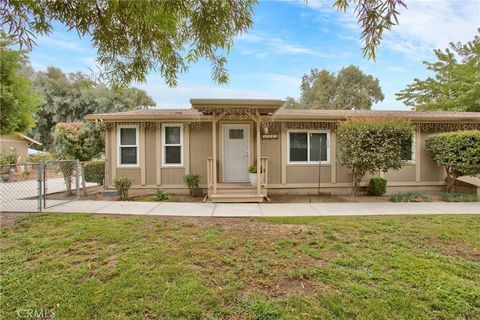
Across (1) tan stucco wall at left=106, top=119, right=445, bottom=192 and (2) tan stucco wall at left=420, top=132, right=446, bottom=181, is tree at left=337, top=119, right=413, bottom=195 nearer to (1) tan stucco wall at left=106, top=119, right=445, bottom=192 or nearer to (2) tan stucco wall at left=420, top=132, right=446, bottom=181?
(1) tan stucco wall at left=106, top=119, right=445, bottom=192

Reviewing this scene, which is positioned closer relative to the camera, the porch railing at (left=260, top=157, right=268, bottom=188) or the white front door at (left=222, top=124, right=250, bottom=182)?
the porch railing at (left=260, top=157, right=268, bottom=188)

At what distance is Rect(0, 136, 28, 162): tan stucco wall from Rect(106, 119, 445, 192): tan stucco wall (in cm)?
1535

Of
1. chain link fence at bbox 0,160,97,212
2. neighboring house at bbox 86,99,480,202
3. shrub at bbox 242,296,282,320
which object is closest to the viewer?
shrub at bbox 242,296,282,320

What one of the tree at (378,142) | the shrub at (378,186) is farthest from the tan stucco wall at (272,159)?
the shrub at (378,186)

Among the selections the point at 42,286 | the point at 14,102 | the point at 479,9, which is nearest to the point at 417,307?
the point at 42,286

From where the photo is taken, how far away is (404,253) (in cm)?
352

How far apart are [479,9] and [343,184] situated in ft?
18.1

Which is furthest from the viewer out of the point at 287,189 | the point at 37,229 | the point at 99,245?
the point at 287,189

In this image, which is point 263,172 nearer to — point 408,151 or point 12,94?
point 408,151

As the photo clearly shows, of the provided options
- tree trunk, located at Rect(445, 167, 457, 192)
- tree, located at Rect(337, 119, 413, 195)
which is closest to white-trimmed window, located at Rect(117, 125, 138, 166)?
tree, located at Rect(337, 119, 413, 195)

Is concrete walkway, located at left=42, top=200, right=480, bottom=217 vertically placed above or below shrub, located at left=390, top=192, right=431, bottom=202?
below

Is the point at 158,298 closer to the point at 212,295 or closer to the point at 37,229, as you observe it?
the point at 212,295

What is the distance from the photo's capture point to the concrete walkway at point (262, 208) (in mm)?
5898

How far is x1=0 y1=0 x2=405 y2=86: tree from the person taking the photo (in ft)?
6.37
